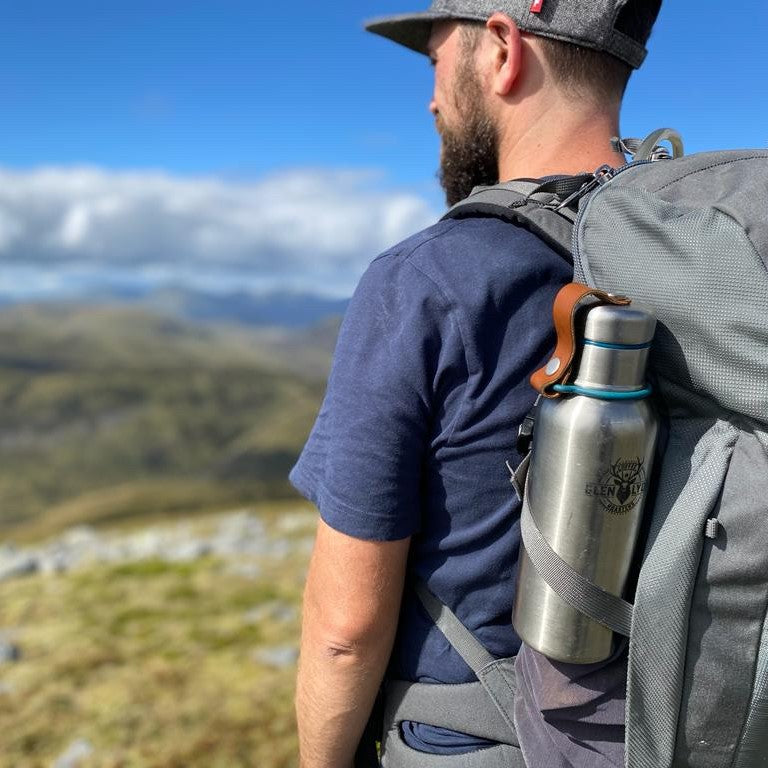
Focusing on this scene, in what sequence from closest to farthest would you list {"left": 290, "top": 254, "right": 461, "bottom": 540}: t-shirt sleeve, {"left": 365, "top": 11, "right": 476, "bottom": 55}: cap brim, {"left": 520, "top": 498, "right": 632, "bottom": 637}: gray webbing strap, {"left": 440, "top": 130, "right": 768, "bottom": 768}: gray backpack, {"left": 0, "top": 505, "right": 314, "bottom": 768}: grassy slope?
{"left": 440, "top": 130, "right": 768, "bottom": 768}: gray backpack
{"left": 520, "top": 498, "right": 632, "bottom": 637}: gray webbing strap
{"left": 290, "top": 254, "right": 461, "bottom": 540}: t-shirt sleeve
{"left": 365, "top": 11, "right": 476, "bottom": 55}: cap brim
{"left": 0, "top": 505, "right": 314, "bottom": 768}: grassy slope

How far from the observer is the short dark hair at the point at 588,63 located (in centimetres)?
352

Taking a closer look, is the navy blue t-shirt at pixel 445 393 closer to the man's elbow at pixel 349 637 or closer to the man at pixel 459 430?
the man at pixel 459 430

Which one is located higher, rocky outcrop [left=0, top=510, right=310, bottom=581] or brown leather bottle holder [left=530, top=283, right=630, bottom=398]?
brown leather bottle holder [left=530, top=283, right=630, bottom=398]

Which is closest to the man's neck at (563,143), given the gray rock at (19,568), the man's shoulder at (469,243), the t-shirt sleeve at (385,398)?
the man's shoulder at (469,243)

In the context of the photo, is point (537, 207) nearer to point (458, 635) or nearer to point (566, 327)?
point (566, 327)

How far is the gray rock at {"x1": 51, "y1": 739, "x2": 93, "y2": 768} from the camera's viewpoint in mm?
9836

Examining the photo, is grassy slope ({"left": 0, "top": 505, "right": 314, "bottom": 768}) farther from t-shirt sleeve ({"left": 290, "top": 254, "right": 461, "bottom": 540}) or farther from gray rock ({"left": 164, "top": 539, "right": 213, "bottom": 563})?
t-shirt sleeve ({"left": 290, "top": 254, "right": 461, "bottom": 540})

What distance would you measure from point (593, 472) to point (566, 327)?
53 centimetres

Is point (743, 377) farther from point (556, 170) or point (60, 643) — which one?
point (60, 643)

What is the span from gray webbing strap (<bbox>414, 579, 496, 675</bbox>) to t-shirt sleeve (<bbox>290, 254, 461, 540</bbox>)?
421mm

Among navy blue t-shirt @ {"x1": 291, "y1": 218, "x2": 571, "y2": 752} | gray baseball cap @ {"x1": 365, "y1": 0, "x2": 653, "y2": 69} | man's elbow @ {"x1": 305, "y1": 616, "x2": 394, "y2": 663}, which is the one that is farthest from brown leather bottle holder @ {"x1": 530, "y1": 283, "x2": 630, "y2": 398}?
gray baseball cap @ {"x1": 365, "y1": 0, "x2": 653, "y2": 69}

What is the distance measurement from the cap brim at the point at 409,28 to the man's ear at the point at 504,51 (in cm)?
37

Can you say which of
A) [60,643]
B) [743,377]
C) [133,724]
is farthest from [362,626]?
[60,643]

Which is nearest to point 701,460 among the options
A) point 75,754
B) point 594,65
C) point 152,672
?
point 594,65
